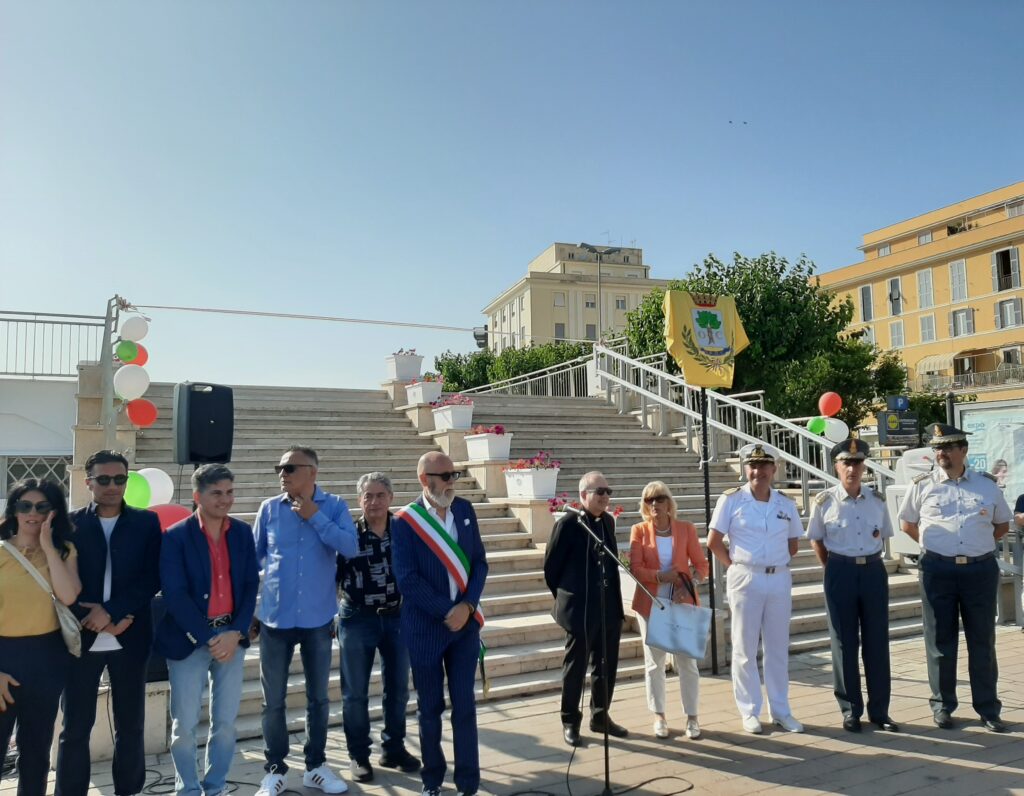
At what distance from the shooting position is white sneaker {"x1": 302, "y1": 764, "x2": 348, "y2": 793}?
4.14 meters

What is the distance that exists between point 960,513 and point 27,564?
17.7 ft

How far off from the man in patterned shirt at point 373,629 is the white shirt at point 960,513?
356cm

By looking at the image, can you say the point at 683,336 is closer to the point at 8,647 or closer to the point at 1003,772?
the point at 1003,772

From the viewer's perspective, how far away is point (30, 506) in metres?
3.59

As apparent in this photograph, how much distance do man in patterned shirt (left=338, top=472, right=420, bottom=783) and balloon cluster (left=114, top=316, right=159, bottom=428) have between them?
4.91 m

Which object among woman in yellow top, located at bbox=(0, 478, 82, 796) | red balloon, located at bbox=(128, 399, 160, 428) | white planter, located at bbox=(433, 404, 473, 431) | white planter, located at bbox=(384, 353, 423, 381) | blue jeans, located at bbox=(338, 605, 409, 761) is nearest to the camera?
woman in yellow top, located at bbox=(0, 478, 82, 796)

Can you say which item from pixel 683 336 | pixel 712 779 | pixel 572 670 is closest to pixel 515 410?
pixel 683 336

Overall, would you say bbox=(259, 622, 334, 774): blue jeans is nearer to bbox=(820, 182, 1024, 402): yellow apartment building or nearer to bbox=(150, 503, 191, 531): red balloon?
bbox=(150, 503, 191, 531): red balloon

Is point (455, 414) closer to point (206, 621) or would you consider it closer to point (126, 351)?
point (126, 351)

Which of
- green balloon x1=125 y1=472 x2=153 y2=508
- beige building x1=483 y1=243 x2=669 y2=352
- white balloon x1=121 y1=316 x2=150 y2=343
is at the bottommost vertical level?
green balloon x1=125 y1=472 x2=153 y2=508

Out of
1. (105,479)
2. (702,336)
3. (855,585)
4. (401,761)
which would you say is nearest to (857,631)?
(855,585)

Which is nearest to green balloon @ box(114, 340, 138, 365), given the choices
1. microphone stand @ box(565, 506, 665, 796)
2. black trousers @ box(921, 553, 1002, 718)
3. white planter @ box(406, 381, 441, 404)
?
white planter @ box(406, 381, 441, 404)

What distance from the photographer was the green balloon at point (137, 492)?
19.6 ft

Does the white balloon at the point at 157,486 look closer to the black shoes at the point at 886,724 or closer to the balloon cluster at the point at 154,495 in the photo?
the balloon cluster at the point at 154,495
